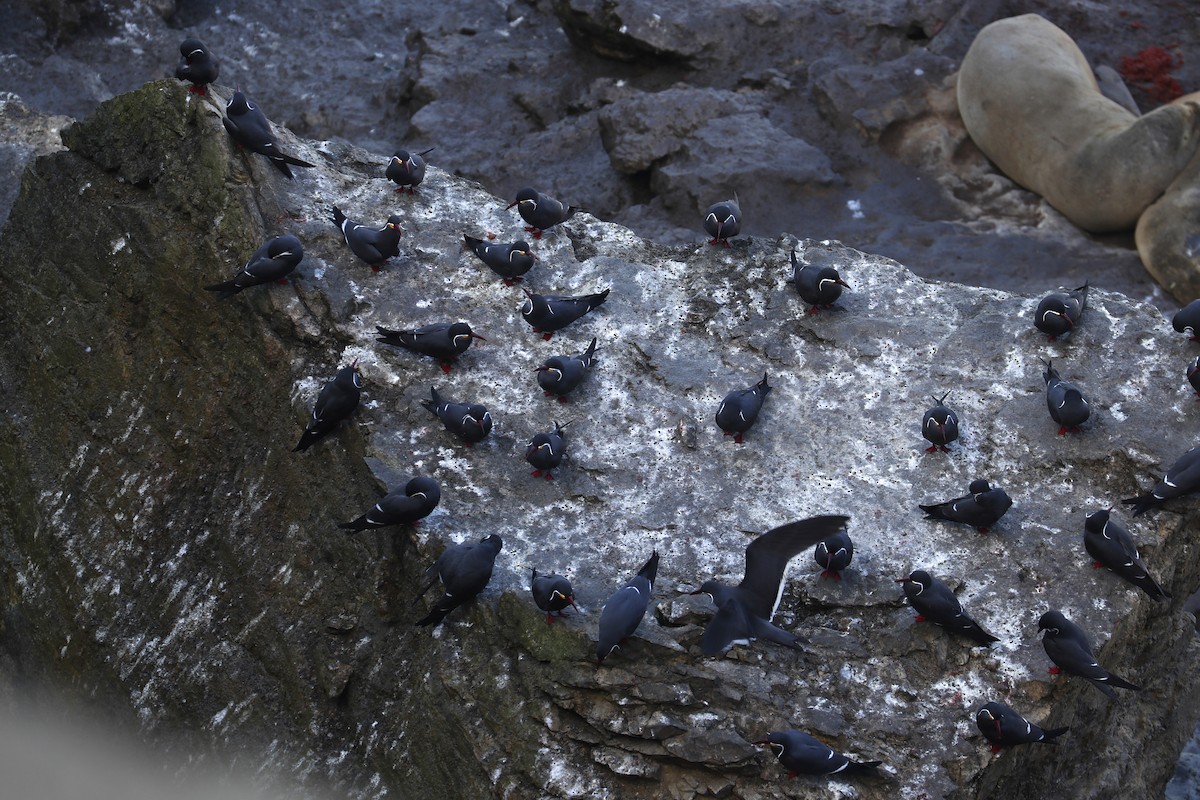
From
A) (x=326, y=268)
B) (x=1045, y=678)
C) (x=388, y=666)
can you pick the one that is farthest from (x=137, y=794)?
(x=1045, y=678)

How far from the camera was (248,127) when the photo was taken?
9844mm

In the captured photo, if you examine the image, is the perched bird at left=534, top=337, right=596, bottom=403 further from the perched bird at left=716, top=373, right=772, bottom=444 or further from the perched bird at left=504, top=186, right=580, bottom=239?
the perched bird at left=504, top=186, right=580, bottom=239

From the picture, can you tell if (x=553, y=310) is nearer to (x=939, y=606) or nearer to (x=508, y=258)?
(x=508, y=258)

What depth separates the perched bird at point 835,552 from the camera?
770 cm

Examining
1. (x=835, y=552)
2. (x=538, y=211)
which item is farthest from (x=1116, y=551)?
(x=538, y=211)

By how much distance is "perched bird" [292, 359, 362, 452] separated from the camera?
8516 millimetres

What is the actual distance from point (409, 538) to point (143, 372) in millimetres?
3031

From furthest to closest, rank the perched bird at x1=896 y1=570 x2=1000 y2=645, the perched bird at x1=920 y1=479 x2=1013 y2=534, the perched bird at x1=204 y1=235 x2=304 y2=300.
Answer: the perched bird at x1=204 y1=235 x2=304 y2=300 → the perched bird at x1=920 y1=479 x2=1013 y2=534 → the perched bird at x1=896 y1=570 x2=1000 y2=645

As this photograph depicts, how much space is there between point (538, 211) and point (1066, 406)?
4.13 meters

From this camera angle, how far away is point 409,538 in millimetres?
8094

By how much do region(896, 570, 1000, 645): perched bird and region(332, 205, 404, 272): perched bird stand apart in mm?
4467

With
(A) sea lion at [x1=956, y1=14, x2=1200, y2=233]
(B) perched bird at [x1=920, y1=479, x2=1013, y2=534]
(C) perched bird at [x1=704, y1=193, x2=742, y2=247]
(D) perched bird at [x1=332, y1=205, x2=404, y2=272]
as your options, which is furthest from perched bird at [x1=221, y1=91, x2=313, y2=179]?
(A) sea lion at [x1=956, y1=14, x2=1200, y2=233]

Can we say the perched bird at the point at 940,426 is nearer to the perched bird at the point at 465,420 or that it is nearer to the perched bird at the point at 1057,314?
the perched bird at the point at 1057,314

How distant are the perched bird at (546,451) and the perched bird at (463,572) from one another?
0.77m
